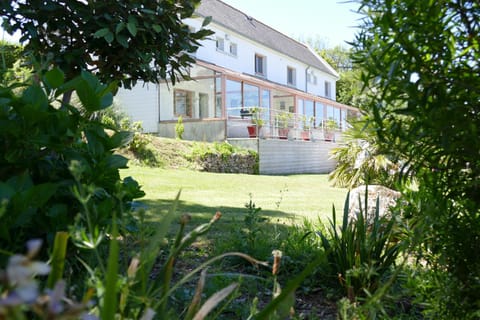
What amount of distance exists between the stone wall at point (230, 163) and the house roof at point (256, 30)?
7535 mm

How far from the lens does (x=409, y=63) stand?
1337mm

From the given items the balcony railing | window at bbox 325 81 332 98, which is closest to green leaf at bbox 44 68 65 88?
the balcony railing

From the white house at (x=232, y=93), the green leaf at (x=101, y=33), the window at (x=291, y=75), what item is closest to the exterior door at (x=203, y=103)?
the white house at (x=232, y=93)

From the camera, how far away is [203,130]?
827 inches

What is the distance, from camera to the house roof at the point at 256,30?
2503 cm

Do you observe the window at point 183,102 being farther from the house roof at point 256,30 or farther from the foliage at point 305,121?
the foliage at point 305,121

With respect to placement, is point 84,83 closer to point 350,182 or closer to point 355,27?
point 355,27

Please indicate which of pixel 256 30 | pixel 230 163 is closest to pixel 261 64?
pixel 256 30

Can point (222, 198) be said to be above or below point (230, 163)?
below

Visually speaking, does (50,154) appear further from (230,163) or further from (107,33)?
(230,163)

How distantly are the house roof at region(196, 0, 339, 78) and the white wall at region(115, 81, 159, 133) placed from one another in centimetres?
470

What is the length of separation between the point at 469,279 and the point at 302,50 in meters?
37.1

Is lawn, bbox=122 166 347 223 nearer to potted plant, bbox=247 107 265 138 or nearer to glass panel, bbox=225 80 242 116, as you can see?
potted plant, bbox=247 107 265 138

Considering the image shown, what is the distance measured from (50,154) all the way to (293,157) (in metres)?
20.9
